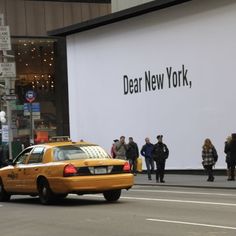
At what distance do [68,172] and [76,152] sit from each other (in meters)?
0.97

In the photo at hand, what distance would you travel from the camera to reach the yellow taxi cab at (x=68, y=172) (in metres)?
14.9

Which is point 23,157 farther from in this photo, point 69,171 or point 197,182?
point 197,182

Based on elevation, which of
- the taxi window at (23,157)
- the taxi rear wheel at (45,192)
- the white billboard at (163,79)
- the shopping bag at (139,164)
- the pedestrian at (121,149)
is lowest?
the shopping bag at (139,164)

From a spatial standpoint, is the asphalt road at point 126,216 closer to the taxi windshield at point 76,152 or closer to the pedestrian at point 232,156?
the taxi windshield at point 76,152

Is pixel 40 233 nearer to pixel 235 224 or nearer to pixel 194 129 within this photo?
pixel 235 224

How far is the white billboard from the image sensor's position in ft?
85.1

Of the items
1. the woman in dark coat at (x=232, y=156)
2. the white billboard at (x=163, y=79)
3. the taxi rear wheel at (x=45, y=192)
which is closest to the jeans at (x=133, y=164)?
the white billboard at (x=163, y=79)

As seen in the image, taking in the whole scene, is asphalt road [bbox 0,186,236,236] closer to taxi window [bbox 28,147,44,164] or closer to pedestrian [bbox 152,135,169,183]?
taxi window [bbox 28,147,44,164]

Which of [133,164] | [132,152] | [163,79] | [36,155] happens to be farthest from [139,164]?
[36,155]

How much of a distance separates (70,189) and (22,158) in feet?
8.99

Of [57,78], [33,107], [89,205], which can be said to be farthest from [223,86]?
[57,78]

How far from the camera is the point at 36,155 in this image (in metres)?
16.3

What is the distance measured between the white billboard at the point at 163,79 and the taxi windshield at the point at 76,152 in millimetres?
10688

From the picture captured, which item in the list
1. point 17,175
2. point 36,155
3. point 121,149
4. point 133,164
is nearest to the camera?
point 36,155
